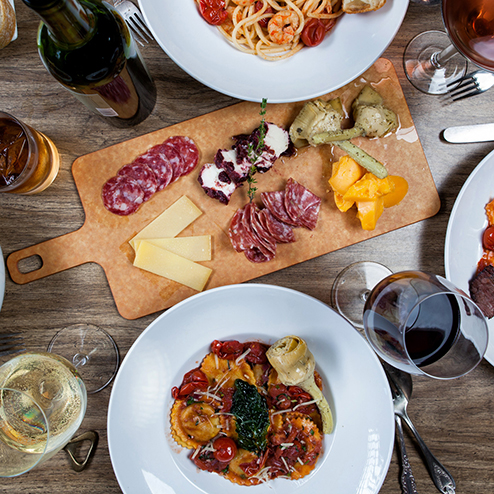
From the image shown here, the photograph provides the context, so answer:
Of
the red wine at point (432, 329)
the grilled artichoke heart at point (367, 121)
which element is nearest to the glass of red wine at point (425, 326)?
the red wine at point (432, 329)

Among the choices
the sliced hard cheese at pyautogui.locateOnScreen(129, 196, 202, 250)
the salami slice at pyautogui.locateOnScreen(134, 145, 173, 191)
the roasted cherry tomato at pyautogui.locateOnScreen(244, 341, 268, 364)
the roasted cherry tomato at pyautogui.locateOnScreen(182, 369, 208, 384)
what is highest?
the salami slice at pyautogui.locateOnScreen(134, 145, 173, 191)

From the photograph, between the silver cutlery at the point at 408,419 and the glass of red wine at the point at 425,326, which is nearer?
the glass of red wine at the point at 425,326

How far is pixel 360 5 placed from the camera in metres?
1.25

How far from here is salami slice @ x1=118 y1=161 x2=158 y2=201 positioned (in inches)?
56.9

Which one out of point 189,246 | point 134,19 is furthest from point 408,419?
point 134,19

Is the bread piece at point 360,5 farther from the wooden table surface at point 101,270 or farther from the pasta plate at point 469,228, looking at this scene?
the pasta plate at point 469,228

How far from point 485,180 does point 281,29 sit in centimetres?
93

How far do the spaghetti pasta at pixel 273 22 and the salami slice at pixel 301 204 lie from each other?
46cm

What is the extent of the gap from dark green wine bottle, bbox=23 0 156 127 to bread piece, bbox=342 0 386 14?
2.30 ft

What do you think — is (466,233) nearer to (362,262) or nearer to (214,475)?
(362,262)

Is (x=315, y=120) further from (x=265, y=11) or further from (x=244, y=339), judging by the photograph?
(x=244, y=339)

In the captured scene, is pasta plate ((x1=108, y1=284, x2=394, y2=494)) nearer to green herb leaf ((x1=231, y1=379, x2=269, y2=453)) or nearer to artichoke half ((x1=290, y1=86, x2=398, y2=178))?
green herb leaf ((x1=231, y1=379, x2=269, y2=453))

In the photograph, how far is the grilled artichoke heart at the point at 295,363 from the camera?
129 centimetres

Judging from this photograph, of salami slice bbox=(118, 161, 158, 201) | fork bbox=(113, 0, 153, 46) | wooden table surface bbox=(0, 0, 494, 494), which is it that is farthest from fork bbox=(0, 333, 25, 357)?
fork bbox=(113, 0, 153, 46)
